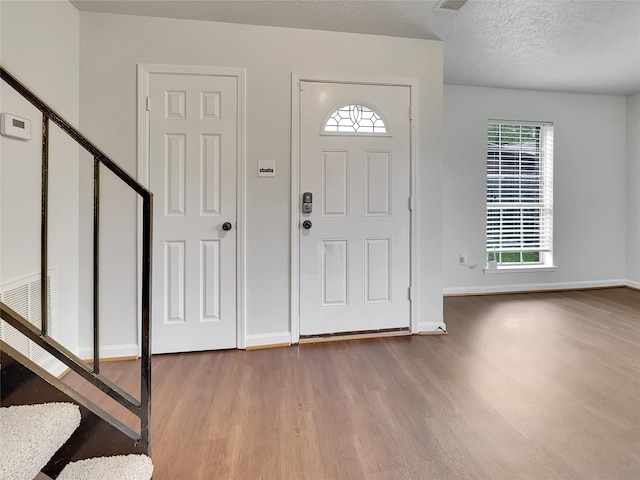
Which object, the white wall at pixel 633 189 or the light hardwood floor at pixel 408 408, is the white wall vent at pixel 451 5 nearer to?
the light hardwood floor at pixel 408 408

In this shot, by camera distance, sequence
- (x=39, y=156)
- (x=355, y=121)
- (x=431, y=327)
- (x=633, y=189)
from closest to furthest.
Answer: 1. (x=39, y=156)
2. (x=355, y=121)
3. (x=431, y=327)
4. (x=633, y=189)

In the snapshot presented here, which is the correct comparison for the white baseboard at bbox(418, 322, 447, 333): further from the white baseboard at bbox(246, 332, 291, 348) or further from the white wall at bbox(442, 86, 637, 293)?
the white wall at bbox(442, 86, 637, 293)

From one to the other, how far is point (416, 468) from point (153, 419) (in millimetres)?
A: 1236

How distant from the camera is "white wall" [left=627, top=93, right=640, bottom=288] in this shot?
13.3 ft

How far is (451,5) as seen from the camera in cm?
217

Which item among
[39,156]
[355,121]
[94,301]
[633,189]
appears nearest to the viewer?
[94,301]

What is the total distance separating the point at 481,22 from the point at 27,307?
138 inches

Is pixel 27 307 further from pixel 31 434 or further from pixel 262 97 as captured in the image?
pixel 262 97

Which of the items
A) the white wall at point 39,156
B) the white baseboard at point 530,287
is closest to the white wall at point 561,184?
the white baseboard at point 530,287

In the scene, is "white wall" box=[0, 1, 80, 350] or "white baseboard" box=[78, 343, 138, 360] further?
"white baseboard" box=[78, 343, 138, 360]

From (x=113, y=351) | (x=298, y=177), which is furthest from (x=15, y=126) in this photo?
(x=298, y=177)

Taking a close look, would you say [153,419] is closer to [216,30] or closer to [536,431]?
[536,431]

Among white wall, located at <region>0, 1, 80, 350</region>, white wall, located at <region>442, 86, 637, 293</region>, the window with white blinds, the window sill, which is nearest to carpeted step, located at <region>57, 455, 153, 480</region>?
white wall, located at <region>0, 1, 80, 350</region>

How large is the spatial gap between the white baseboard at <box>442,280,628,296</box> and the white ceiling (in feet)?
7.98
